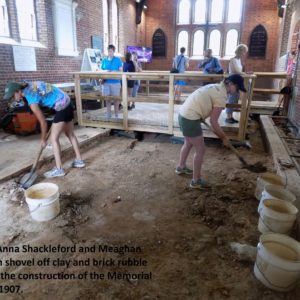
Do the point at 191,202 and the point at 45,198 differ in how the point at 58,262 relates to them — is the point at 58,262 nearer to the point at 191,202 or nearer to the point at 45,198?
the point at 45,198

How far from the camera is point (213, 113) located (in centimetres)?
307

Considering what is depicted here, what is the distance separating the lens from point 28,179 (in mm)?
3359

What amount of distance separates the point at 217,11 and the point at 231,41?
1.51 meters

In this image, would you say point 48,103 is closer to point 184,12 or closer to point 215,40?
point 215,40

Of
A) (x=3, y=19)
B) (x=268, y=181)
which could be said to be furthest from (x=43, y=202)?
(x=3, y=19)

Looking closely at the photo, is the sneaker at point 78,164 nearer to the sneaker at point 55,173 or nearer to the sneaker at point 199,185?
the sneaker at point 55,173

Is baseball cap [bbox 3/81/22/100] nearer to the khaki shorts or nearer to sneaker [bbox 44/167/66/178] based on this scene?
sneaker [bbox 44/167/66/178]

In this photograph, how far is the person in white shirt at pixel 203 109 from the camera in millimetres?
2973

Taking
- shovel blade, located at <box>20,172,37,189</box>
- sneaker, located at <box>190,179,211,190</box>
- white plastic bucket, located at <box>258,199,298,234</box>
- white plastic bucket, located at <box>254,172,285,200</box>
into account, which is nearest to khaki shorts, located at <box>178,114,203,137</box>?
sneaker, located at <box>190,179,211,190</box>

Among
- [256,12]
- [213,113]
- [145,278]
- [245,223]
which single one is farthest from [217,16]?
[145,278]

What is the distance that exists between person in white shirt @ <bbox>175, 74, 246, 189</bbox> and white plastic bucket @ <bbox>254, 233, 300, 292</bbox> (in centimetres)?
145

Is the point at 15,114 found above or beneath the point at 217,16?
beneath

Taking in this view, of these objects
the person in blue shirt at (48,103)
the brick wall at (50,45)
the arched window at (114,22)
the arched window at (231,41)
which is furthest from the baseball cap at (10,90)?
the arched window at (231,41)

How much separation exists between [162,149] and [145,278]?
3257 mm
